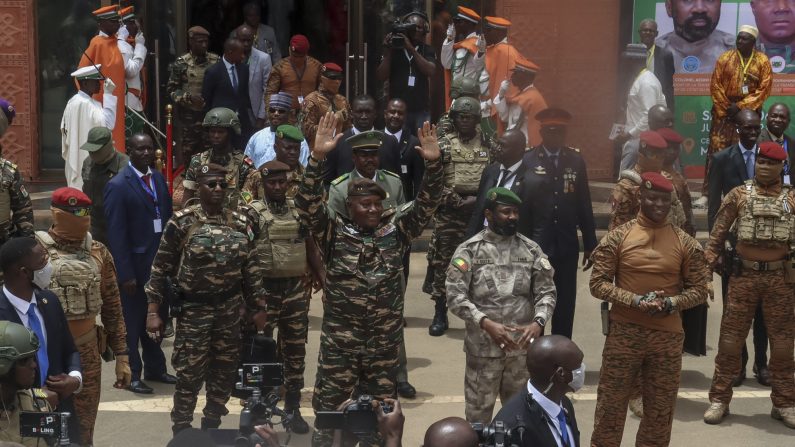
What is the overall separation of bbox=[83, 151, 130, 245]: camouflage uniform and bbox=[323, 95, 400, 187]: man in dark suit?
5.35 ft

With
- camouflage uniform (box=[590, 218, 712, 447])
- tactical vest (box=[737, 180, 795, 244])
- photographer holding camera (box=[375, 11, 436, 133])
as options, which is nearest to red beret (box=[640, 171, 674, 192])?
camouflage uniform (box=[590, 218, 712, 447])

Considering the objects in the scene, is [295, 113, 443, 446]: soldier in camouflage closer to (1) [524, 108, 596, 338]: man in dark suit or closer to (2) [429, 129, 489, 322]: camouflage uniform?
(1) [524, 108, 596, 338]: man in dark suit

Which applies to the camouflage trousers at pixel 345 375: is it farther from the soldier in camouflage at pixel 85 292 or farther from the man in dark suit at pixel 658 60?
the man in dark suit at pixel 658 60

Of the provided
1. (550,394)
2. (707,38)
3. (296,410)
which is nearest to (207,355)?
(296,410)

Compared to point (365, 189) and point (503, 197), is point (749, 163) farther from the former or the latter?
point (365, 189)

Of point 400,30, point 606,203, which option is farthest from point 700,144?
point 400,30

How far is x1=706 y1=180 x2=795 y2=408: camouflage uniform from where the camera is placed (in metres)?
9.14

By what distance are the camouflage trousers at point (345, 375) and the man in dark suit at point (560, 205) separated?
7.16 feet

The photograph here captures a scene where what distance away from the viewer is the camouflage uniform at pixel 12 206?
8.89m

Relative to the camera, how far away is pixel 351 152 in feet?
34.2

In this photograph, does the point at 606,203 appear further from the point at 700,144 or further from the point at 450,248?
the point at 450,248

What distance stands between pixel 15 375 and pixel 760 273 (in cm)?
547

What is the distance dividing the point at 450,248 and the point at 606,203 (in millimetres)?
4393

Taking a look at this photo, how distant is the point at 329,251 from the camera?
7902mm
